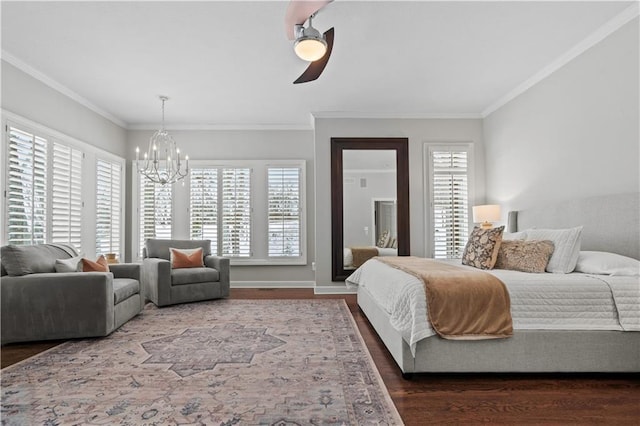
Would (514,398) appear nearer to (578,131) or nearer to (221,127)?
(578,131)

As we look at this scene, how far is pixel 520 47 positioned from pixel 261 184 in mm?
4168

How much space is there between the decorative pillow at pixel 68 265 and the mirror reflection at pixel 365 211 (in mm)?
3420

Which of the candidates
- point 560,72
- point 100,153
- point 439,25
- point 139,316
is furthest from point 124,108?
point 560,72

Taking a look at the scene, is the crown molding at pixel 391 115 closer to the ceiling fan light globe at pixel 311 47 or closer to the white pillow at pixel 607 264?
the ceiling fan light globe at pixel 311 47

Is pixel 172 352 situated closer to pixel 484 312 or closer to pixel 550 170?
pixel 484 312

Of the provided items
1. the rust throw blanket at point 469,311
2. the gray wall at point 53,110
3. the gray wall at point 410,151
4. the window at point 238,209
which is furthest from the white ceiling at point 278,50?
the rust throw blanket at point 469,311

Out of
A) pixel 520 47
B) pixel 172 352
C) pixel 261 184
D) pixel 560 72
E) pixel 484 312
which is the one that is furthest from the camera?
pixel 261 184

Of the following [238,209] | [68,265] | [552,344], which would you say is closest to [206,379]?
[68,265]

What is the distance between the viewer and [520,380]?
247 cm

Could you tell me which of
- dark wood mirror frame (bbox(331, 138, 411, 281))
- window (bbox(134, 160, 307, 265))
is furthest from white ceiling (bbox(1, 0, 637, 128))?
window (bbox(134, 160, 307, 265))

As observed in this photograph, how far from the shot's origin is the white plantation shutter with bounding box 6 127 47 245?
12.7ft

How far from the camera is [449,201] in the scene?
231 inches

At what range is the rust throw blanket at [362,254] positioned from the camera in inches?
227

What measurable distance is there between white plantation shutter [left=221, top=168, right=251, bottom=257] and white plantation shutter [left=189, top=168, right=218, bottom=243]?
0.15m
